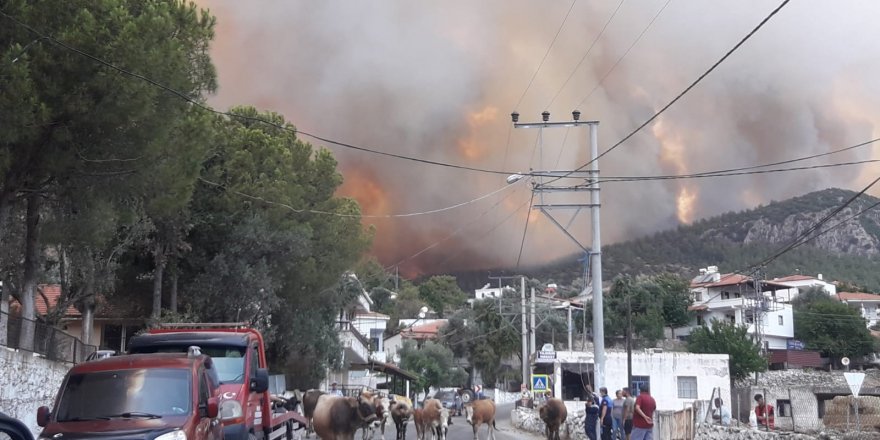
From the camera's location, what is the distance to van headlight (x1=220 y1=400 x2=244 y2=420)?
13.0 metres

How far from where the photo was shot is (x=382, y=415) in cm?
2270

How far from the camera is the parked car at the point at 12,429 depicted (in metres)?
6.46

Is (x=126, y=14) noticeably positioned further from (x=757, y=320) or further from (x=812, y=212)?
(x=812, y=212)

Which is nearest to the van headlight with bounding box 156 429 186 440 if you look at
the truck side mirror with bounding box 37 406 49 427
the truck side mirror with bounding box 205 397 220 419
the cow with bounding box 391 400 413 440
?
the truck side mirror with bounding box 205 397 220 419

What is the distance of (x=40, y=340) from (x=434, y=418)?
1188 centimetres

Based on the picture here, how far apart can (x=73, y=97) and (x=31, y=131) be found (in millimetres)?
1084

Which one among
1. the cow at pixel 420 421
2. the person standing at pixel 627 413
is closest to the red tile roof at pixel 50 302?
the cow at pixel 420 421

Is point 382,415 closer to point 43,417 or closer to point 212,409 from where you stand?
point 212,409

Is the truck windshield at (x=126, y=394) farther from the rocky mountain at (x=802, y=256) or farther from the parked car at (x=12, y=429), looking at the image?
the rocky mountain at (x=802, y=256)

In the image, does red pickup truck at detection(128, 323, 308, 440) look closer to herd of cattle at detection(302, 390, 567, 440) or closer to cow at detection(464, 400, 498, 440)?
herd of cattle at detection(302, 390, 567, 440)

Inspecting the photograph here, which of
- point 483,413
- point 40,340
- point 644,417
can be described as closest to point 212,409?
A: point 644,417

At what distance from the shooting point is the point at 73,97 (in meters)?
16.2

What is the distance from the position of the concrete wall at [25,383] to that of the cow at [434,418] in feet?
36.5

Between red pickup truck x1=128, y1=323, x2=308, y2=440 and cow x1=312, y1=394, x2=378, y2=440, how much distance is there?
4.71m
